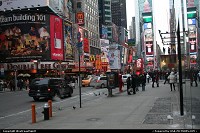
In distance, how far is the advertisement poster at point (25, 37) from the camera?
239 ft

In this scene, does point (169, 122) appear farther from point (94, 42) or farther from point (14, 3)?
point (94, 42)

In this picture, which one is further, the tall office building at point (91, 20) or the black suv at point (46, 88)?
the tall office building at point (91, 20)

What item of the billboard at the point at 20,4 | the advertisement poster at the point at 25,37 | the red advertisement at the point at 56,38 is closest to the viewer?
the advertisement poster at the point at 25,37

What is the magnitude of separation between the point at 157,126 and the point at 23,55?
64.7 metres

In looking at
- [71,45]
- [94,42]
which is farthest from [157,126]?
[94,42]

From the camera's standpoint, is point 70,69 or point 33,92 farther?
point 70,69

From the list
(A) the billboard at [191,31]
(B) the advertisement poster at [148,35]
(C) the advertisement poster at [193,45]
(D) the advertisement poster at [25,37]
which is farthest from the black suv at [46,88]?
(B) the advertisement poster at [148,35]

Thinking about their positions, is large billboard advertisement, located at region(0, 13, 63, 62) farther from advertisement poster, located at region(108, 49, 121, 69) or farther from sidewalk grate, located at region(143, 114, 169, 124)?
sidewalk grate, located at region(143, 114, 169, 124)

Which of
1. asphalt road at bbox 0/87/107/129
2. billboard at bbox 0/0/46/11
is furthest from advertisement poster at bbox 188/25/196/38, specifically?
billboard at bbox 0/0/46/11

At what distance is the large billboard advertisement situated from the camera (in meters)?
72.9

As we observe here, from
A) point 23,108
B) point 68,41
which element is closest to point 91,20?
point 68,41

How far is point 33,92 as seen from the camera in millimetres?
26203

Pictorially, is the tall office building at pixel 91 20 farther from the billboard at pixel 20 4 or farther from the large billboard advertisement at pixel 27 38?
the large billboard advertisement at pixel 27 38

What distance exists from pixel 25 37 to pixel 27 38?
55 centimetres
